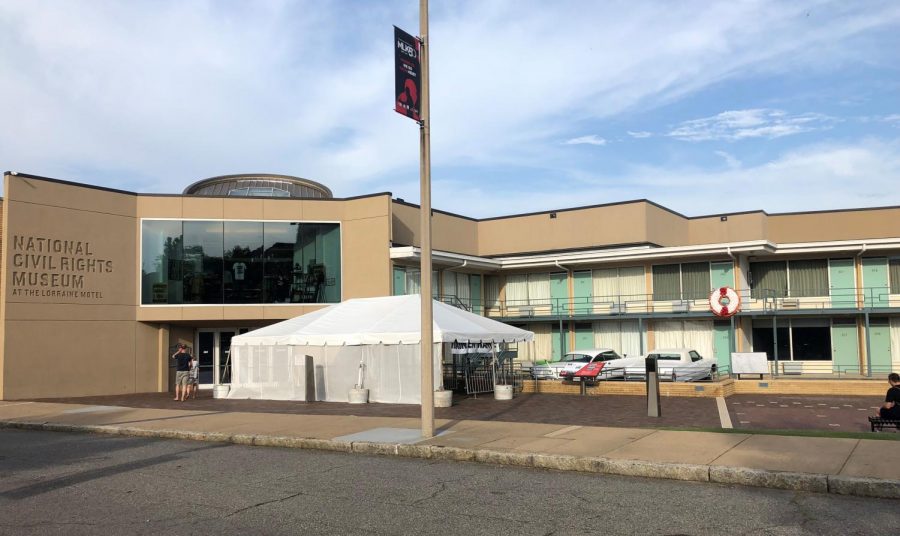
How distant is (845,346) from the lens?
3170cm

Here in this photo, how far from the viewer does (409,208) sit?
33.8 metres

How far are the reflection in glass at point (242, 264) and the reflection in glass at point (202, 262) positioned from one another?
322 mm

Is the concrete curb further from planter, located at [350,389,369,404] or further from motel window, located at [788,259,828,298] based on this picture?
motel window, located at [788,259,828,298]

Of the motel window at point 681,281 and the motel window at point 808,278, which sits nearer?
the motel window at point 808,278

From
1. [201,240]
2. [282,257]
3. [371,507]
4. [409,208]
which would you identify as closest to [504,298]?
[409,208]

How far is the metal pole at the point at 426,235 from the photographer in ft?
41.7

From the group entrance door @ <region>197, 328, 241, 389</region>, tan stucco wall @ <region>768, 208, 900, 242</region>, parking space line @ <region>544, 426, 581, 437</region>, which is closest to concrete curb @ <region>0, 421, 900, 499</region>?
parking space line @ <region>544, 426, 581, 437</region>

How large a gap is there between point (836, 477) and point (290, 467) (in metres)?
7.31

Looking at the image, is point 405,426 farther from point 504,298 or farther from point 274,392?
point 504,298

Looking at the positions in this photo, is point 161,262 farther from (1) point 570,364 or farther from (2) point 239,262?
(1) point 570,364

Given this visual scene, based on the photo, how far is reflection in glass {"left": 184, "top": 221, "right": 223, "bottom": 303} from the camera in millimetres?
30234

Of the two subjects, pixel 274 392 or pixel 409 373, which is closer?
pixel 409 373

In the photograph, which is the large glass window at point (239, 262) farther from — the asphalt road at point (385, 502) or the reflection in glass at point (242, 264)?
the asphalt road at point (385, 502)

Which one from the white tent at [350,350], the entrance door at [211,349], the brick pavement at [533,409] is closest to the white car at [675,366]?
the brick pavement at [533,409]
